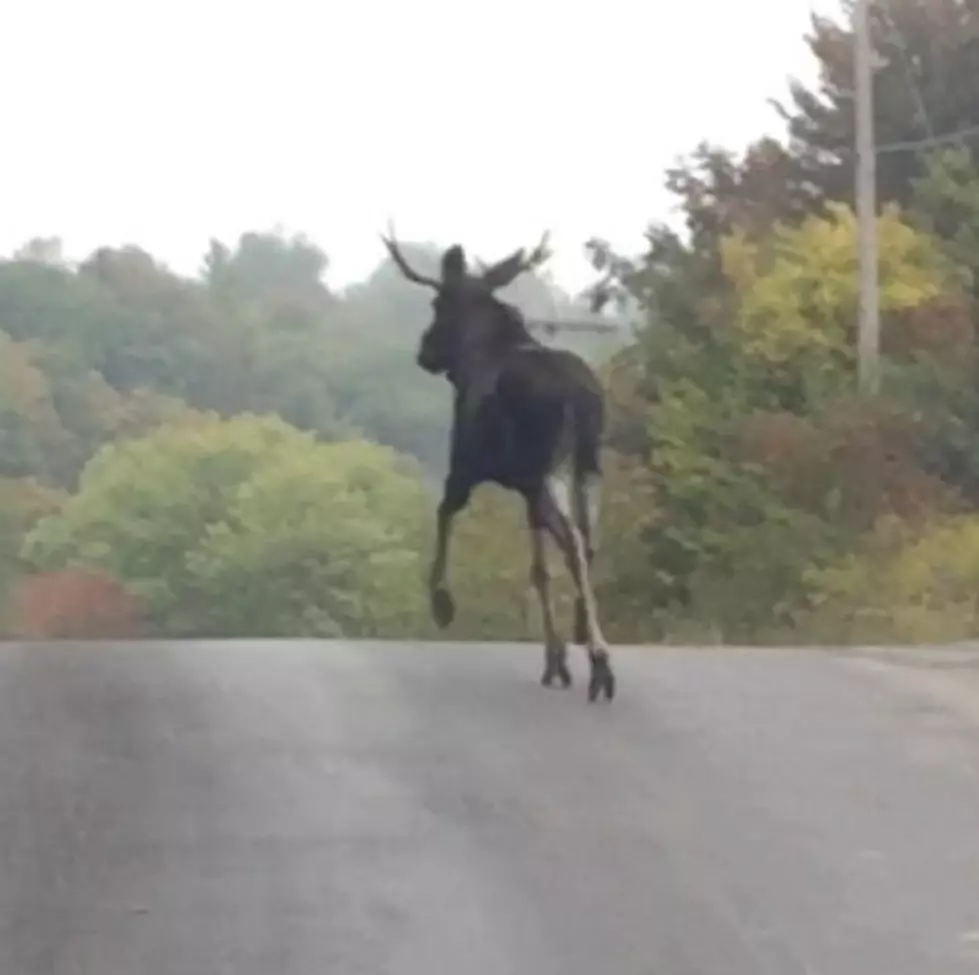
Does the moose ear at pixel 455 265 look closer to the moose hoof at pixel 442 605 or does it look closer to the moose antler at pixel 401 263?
the moose antler at pixel 401 263

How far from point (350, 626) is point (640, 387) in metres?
13.6

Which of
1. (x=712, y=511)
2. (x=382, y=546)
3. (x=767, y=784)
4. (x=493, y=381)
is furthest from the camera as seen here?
(x=382, y=546)

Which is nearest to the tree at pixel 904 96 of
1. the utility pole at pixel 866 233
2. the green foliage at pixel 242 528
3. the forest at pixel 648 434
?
the forest at pixel 648 434

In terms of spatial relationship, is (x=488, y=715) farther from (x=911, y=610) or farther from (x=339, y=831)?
(x=911, y=610)

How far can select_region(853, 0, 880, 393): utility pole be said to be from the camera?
2220 cm

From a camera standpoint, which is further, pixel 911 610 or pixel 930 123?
pixel 930 123

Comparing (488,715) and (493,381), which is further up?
(493,381)

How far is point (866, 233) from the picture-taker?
22.2m

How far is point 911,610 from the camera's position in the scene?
18.5m

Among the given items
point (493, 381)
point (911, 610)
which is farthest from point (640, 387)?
point (493, 381)

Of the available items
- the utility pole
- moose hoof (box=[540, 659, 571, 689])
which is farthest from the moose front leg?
the utility pole

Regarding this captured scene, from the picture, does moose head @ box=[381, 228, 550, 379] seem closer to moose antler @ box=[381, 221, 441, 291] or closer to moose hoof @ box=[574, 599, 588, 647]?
moose antler @ box=[381, 221, 441, 291]

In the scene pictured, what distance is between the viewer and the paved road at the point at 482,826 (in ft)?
19.8

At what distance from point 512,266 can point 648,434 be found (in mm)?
14409
